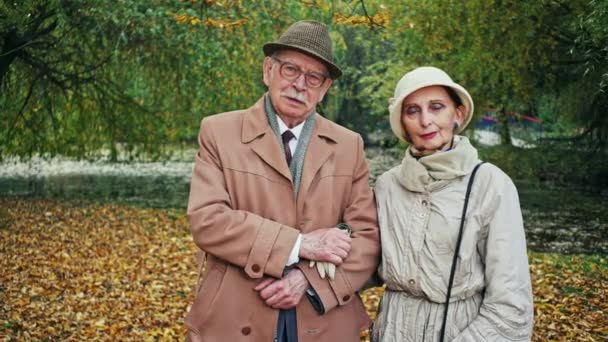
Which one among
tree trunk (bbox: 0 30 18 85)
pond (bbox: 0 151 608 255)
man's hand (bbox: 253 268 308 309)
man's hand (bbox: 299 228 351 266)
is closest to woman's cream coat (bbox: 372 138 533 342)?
man's hand (bbox: 299 228 351 266)

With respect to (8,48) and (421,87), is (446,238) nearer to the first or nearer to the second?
(421,87)

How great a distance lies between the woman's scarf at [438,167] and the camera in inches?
96.7

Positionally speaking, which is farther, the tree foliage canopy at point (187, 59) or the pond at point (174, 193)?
the pond at point (174, 193)

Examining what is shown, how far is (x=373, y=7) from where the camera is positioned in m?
12.1

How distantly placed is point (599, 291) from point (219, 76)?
731 cm

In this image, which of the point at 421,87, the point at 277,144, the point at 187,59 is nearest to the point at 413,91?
the point at 421,87

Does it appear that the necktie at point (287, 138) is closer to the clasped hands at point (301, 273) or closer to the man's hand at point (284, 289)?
the clasped hands at point (301, 273)

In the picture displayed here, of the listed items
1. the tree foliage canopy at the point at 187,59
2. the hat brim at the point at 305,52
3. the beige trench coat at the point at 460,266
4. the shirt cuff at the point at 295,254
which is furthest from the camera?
the tree foliage canopy at the point at 187,59

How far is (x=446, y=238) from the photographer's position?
2436 millimetres

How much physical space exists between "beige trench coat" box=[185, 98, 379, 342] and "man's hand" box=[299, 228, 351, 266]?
2.1 inches

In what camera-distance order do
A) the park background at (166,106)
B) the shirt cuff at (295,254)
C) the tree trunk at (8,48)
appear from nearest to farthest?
the shirt cuff at (295,254), the park background at (166,106), the tree trunk at (8,48)

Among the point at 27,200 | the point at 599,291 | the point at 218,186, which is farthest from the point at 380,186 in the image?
the point at 27,200

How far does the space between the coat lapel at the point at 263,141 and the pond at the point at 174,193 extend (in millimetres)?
9314

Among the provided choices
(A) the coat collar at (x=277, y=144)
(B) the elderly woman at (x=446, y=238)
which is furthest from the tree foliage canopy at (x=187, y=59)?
(B) the elderly woman at (x=446, y=238)
